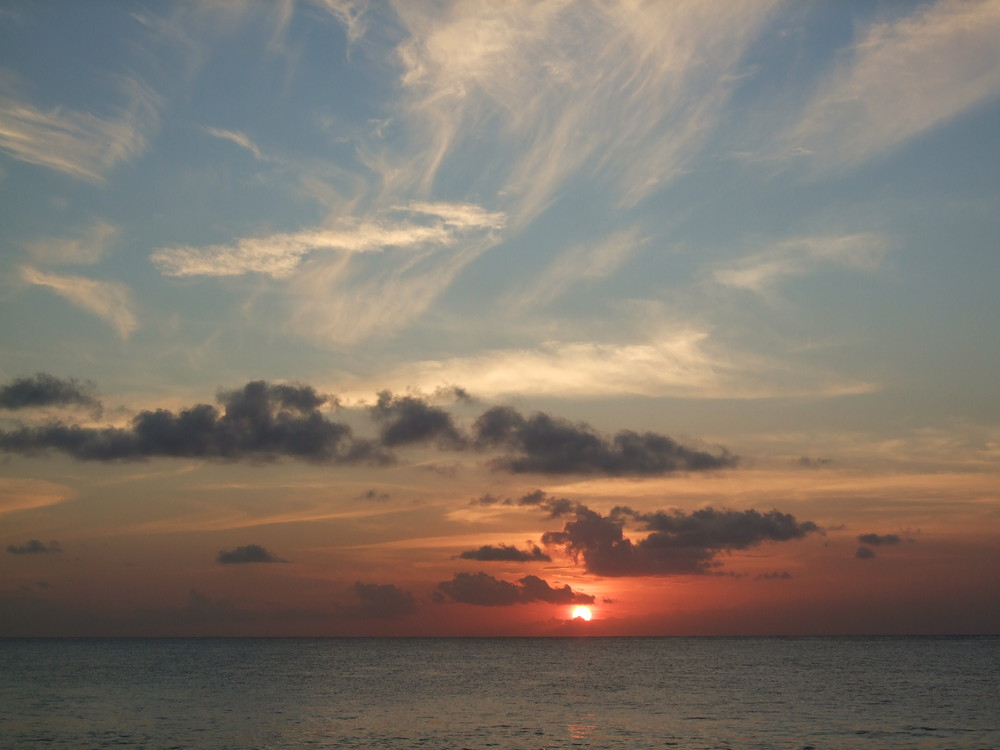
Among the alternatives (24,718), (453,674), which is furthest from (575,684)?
(24,718)

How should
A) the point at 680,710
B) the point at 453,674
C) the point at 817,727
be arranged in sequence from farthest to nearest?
the point at 453,674
the point at 680,710
the point at 817,727


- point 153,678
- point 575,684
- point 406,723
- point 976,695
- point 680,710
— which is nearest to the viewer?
point 406,723

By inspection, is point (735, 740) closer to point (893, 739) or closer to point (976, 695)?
point (893, 739)

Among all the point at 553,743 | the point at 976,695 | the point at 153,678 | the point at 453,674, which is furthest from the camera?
the point at 453,674

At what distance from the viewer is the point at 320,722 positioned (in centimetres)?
9169

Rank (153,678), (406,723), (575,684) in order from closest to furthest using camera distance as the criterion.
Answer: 1. (406,723)
2. (575,684)
3. (153,678)

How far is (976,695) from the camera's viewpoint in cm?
11994

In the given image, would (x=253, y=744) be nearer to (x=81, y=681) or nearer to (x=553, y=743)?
(x=553, y=743)

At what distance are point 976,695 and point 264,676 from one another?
124853 mm

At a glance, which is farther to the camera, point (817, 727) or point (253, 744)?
point (817, 727)

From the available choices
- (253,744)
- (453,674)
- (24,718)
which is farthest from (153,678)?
(253,744)

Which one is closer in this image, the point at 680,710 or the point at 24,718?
the point at 24,718

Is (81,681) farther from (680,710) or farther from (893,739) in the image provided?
(893,739)

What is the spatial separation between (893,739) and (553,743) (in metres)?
29.2
